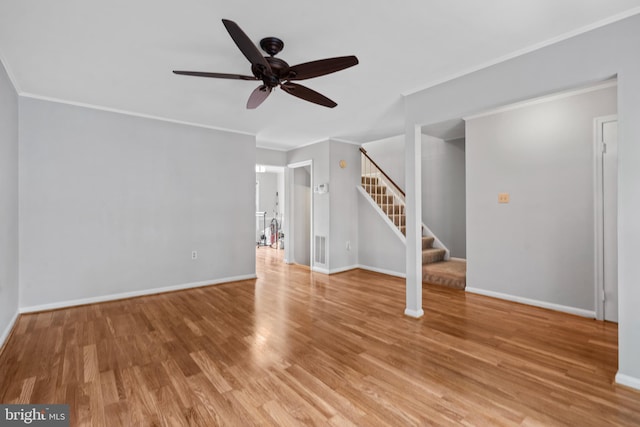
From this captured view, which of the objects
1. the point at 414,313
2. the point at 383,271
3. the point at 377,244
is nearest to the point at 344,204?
the point at 377,244

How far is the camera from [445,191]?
6059 mm

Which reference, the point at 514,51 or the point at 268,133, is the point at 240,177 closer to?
the point at 268,133

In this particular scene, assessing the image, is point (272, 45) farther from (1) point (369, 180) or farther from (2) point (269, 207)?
(2) point (269, 207)

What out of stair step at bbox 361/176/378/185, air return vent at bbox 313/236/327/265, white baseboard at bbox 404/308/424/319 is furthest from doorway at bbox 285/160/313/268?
white baseboard at bbox 404/308/424/319

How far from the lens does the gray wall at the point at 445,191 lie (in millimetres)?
5805

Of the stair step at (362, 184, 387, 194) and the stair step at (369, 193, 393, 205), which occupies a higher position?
the stair step at (362, 184, 387, 194)

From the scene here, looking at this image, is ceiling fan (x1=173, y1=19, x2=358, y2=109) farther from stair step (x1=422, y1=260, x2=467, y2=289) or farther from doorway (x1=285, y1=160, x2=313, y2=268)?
doorway (x1=285, y1=160, x2=313, y2=268)

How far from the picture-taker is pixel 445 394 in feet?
6.54

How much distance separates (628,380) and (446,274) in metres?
2.73

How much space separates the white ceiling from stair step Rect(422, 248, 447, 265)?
3005 mm

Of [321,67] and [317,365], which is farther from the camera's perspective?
[317,365]

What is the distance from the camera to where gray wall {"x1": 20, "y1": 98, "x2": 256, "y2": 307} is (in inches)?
140

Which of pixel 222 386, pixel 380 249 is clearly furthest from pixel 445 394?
pixel 380 249

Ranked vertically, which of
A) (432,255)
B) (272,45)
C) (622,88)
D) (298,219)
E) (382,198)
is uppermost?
(272,45)
